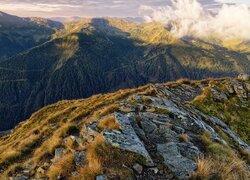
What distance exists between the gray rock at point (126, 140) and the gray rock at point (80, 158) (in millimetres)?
1295

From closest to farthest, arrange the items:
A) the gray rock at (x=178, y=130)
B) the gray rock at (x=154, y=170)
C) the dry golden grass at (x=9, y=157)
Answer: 1. the gray rock at (x=154, y=170)
2. the gray rock at (x=178, y=130)
3. the dry golden grass at (x=9, y=157)

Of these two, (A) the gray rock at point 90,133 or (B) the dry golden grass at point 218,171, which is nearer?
(B) the dry golden grass at point 218,171

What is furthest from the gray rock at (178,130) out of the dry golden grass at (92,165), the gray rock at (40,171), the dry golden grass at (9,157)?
the dry golden grass at (9,157)

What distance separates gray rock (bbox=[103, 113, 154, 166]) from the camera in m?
12.9

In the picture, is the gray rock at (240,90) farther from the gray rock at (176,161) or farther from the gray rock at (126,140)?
the gray rock at (126,140)

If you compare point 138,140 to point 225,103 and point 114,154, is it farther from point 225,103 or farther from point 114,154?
point 225,103

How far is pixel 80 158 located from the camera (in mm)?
13320


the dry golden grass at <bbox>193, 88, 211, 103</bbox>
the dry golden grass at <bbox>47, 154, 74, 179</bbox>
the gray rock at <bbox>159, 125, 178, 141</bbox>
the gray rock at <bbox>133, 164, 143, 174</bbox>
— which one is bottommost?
the dry golden grass at <bbox>193, 88, 211, 103</bbox>

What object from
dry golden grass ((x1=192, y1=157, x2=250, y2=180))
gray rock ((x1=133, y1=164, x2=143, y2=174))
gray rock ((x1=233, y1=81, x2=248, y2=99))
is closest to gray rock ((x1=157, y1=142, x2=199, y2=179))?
dry golden grass ((x1=192, y1=157, x2=250, y2=180))

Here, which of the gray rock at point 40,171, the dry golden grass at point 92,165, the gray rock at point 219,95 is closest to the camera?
the dry golden grass at point 92,165

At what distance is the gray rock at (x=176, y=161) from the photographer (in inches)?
482

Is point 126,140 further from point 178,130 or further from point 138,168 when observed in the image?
point 178,130

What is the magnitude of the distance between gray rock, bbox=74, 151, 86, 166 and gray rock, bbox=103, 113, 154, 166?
1.30 metres

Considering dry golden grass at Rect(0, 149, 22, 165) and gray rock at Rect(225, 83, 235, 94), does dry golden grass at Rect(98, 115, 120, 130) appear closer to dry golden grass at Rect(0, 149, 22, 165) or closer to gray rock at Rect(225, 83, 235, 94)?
dry golden grass at Rect(0, 149, 22, 165)
